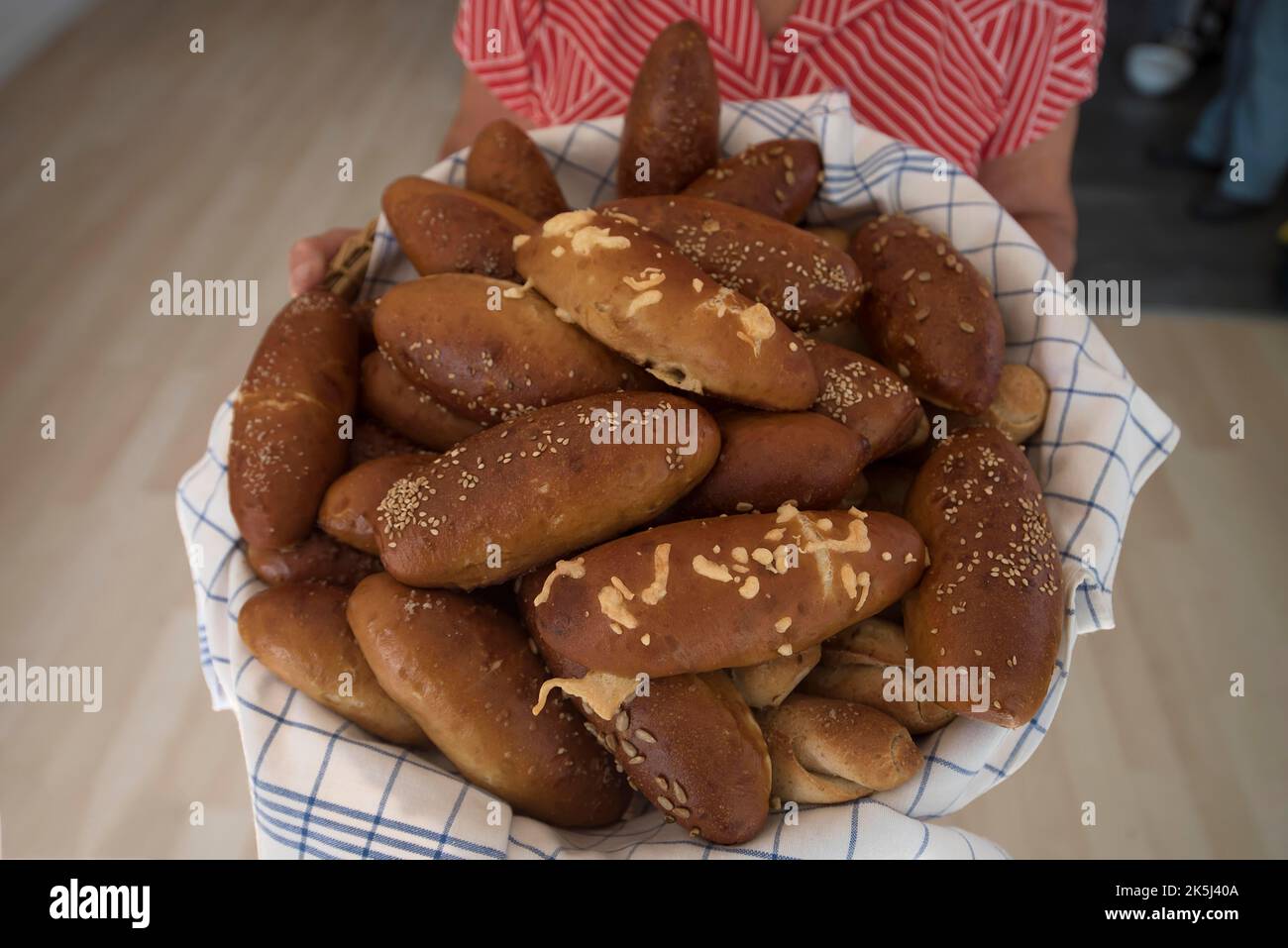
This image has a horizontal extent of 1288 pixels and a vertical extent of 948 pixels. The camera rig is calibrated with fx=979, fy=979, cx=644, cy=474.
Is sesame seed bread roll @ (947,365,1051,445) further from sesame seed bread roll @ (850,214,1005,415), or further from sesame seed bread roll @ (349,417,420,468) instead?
sesame seed bread roll @ (349,417,420,468)

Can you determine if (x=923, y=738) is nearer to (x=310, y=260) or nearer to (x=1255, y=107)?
(x=310, y=260)

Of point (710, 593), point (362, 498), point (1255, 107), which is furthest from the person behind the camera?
point (1255, 107)

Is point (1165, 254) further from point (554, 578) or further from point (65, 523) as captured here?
point (65, 523)

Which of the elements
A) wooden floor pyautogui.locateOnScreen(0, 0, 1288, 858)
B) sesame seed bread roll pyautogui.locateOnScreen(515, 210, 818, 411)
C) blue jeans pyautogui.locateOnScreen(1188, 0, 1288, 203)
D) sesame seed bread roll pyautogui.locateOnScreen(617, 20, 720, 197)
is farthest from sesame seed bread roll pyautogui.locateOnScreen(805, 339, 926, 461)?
blue jeans pyautogui.locateOnScreen(1188, 0, 1288, 203)

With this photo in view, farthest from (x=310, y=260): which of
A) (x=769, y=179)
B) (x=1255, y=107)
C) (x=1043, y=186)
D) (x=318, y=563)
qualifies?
(x=1255, y=107)
